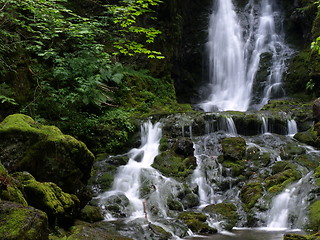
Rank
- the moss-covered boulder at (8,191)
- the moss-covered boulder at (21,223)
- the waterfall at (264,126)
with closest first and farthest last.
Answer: the moss-covered boulder at (21,223) → the moss-covered boulder at (8,191) → the waterfall at (264,126)

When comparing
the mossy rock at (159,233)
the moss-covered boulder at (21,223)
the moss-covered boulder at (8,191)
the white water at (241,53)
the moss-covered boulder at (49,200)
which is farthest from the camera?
the white water at (241,53)

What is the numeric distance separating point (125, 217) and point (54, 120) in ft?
15.0

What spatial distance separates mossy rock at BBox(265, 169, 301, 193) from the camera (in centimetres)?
786

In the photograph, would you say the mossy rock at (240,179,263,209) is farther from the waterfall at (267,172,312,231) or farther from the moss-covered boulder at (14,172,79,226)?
the moss-covered boulder at (14,172,79,226)

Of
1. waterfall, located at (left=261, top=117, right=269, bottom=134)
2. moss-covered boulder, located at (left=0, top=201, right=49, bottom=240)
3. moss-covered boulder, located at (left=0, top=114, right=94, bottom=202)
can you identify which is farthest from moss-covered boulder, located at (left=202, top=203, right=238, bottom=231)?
waterfall, located at (left=261, top=117, right=269, bottom=134)

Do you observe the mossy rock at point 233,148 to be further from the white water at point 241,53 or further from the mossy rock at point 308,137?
the white water at point 241,53

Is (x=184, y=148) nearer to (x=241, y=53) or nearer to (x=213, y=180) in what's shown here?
(x=213, y=180)

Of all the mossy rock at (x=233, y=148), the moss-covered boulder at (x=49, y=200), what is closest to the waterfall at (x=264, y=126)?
the mossy rock at (x=233, y=148)

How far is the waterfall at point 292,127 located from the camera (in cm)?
1240

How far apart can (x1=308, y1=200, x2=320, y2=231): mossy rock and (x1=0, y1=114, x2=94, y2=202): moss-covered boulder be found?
16.4 ft

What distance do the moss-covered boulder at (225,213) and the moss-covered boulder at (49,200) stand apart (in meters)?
3.45

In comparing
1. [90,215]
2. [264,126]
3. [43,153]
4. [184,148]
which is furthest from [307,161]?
[43,153]

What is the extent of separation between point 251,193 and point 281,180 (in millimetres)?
1021

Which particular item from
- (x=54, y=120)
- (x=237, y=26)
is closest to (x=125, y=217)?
(x=54, y=120)
